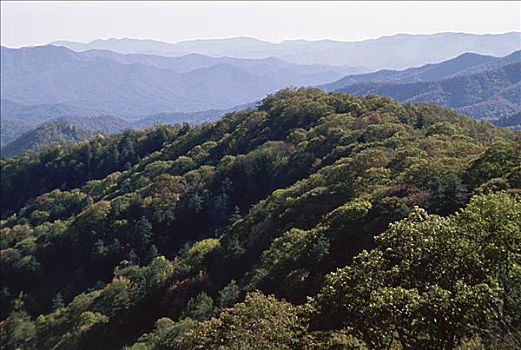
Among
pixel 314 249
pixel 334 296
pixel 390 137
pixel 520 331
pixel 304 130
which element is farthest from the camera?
pixel 304 130

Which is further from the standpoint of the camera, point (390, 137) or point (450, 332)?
point (390, 137)

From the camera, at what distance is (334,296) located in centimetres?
1522

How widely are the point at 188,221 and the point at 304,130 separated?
21476 mm

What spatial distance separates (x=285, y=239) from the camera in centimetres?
3722

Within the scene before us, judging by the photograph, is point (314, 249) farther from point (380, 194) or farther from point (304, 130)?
point (304, 130)

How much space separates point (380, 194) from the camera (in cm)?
3569

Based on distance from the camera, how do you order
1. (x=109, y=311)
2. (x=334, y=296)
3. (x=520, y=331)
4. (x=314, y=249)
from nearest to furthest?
(x=520, y=331) < (x=334, y=296) < (x=314, y=249) < (x=109, y=311)

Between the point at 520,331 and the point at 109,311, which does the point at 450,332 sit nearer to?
the point at 520,331

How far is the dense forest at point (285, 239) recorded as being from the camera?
1384cm

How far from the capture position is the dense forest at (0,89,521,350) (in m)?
13.8

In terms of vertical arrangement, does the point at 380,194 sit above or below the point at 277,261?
above

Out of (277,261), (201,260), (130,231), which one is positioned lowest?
(130,231)

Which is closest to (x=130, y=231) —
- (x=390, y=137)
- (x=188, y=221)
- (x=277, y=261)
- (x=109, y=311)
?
(x=188, y=221)

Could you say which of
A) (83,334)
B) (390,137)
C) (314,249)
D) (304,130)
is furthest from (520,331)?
(304,130)
